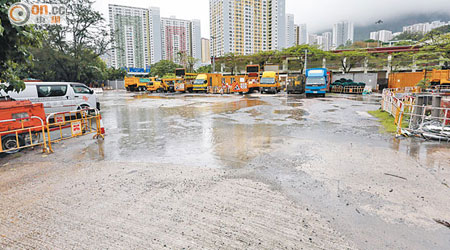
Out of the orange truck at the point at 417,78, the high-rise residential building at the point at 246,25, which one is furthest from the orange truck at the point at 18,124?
the high-rise residential building at the point at 246,25

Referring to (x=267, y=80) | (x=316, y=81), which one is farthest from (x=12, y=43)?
(x=267, y=80)

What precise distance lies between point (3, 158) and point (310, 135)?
30.4ft

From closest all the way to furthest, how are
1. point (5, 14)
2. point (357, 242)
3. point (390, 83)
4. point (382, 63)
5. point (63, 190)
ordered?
1. point (357, 242)
2. point (5, 14)
3. point (63, 190)
4. point (390, 83)
5. point (382, 63)

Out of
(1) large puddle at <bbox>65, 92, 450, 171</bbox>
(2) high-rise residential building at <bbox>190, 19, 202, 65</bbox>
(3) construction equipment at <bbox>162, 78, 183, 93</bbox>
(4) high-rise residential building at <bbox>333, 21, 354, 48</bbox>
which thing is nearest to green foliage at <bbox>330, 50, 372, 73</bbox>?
(3) construction equipment at <bbox>162, 78, 183, 93</bbox>

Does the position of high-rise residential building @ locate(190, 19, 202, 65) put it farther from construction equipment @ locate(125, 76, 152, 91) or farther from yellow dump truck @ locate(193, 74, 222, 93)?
yellow dump truck @ locate(193, 74, 222, 93)

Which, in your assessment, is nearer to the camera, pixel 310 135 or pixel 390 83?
pixel 310 135

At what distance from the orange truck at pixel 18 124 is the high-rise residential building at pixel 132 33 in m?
86.2

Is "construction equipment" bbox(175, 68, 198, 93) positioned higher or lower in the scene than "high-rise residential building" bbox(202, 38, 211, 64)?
lower

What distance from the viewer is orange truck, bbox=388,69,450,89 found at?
24.3 meters

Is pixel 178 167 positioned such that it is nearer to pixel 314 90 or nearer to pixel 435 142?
pixel 435 142

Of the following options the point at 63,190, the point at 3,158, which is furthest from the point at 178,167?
the point at 3,158

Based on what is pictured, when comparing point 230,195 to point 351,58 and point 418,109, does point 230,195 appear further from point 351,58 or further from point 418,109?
point 351,58

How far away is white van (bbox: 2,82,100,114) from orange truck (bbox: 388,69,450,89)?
29002mm

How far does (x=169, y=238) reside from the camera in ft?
11.1
